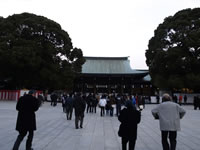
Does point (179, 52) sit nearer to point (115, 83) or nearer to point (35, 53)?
point (115, 83)

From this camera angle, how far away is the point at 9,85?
28.1m

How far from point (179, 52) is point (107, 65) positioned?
62.5 ft

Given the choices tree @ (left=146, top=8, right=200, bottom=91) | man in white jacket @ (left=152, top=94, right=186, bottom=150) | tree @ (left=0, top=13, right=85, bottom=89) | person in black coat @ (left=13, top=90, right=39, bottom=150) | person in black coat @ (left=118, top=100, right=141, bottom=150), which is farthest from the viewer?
tree @ (left=146, top=8, right=200, bottom=91)

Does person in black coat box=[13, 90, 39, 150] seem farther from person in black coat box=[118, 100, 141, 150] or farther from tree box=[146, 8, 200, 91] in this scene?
tree box=[146, 8, 200, 91]

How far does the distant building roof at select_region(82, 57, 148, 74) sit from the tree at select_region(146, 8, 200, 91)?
1162 centimetres

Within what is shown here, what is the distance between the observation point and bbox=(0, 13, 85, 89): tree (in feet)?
71.9

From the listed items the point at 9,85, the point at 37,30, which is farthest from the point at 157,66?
the point at 9,85

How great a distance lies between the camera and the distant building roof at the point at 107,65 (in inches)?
1518

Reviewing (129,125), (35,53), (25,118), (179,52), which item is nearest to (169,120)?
(129,125)

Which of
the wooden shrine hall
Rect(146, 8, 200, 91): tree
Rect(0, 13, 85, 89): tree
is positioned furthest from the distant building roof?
Rect(0, 13, 85, 89): tree

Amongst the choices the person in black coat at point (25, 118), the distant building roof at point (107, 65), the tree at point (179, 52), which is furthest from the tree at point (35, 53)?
the person in black coat at point (25, 118)

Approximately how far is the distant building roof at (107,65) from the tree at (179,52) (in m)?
11.6

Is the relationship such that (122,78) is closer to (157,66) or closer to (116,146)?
(157,66)

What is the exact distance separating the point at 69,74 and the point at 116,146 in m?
19.2
